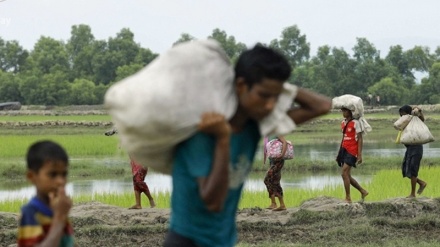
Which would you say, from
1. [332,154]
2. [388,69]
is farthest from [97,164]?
[388,69]

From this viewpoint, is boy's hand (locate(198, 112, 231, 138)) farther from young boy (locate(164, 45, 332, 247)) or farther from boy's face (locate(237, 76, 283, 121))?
boy's face (locate(237, 76, 283, 121))

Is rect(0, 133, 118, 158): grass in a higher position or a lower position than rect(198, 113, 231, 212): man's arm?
lower

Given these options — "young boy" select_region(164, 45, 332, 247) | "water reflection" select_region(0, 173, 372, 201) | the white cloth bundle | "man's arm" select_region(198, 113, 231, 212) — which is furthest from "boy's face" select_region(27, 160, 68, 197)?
"water reflection" select_region(0, 173, 372, 201)

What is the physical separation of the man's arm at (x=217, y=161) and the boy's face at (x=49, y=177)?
603 millimetres

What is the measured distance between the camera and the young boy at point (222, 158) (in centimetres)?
347

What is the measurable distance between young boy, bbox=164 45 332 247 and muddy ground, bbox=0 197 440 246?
4.93 metres

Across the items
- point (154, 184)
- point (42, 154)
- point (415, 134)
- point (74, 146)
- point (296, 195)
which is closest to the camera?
point (42, 154)

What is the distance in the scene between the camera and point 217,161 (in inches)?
136

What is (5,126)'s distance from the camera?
35.6 meters

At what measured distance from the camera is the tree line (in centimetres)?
6481

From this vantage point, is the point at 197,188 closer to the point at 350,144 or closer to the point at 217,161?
the point at 217,161

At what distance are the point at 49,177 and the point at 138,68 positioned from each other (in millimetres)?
67662

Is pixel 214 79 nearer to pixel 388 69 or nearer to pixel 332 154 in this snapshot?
pixel 332 154

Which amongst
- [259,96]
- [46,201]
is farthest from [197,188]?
[46,201]
